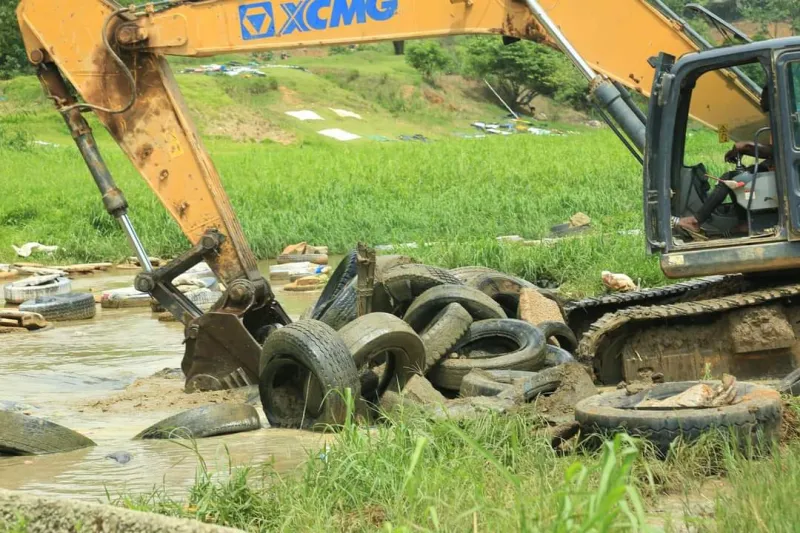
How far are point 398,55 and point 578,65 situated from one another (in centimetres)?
5859

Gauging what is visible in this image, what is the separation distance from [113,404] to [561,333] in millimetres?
3510

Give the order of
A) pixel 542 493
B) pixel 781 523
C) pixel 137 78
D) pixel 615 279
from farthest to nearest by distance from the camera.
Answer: pixel 615 279 → pixel 137 78 → pixel 542 493 → pixel 781 523

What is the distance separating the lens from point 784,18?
203 ft

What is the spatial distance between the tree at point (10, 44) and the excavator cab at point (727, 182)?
3546 cm

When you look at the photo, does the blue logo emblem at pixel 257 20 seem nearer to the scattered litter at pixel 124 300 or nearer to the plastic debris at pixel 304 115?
the scattered litter at pixel 124 300

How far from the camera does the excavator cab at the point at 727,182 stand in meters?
7.86

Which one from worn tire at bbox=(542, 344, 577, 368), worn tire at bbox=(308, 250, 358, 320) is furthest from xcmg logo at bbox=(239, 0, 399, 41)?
worn tire at bbox=(542, 344, 577, 368)

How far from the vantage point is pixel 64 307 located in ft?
48.1

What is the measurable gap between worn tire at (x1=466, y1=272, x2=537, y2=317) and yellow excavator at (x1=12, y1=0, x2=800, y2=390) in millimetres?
1060

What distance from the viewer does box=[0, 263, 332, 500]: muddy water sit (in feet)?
22.8

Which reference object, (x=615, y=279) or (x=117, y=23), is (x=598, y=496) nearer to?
(x=117, y=23)

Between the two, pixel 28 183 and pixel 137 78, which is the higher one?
pixel 137 78

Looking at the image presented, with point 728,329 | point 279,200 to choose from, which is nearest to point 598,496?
point 728,329

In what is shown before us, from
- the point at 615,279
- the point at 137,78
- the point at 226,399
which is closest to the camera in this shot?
the point at 226,399
